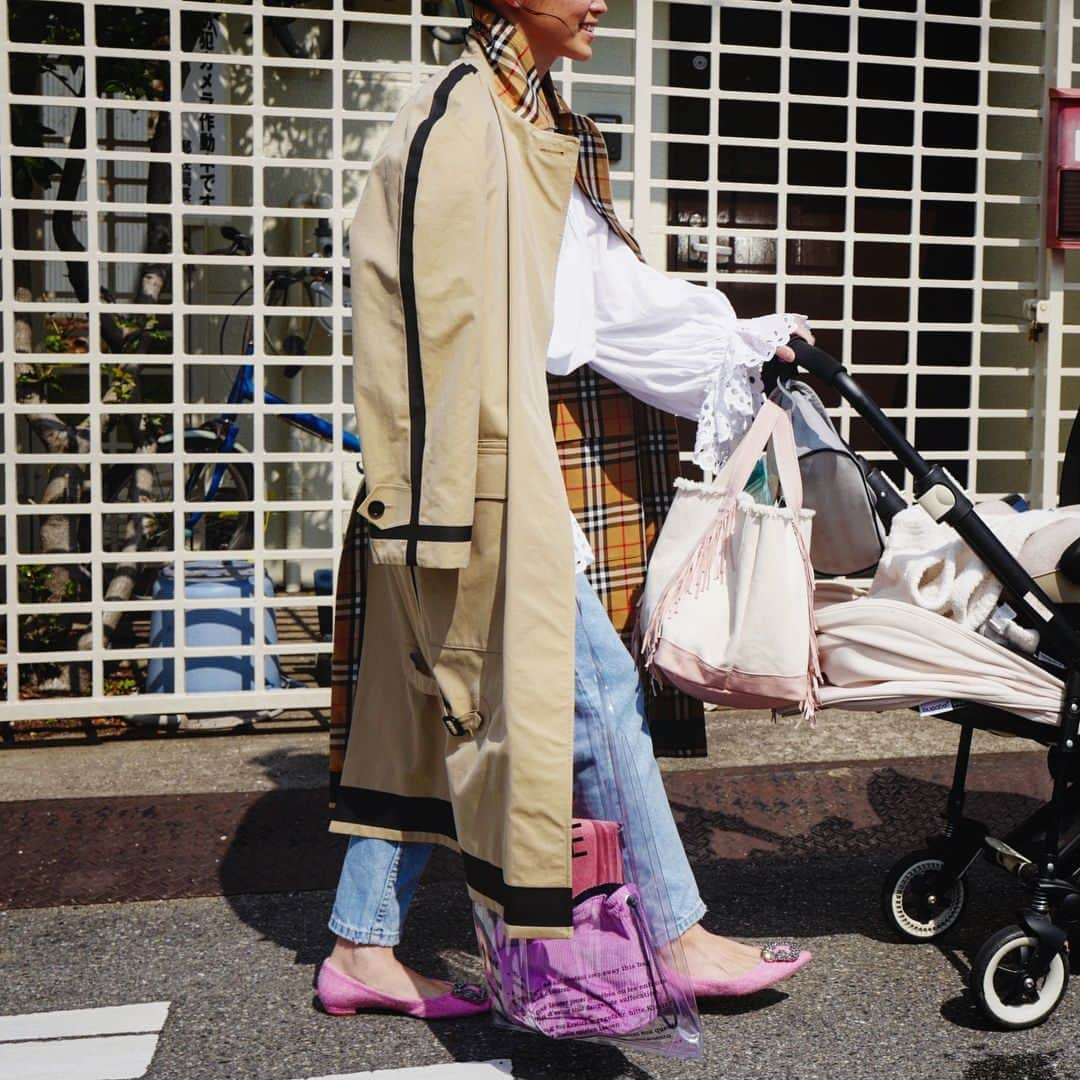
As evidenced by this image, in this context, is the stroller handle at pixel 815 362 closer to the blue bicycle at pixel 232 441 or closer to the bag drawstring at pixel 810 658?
the bag drawstring at pixel 810 658

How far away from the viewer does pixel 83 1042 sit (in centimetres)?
273

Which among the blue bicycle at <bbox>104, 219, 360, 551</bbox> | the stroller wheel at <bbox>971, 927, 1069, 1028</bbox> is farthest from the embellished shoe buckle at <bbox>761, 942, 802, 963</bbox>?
the blue bicycle at <bbox>104, 219, 360, 551</bbox>

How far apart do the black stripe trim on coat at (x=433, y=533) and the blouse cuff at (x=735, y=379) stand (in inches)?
25.1

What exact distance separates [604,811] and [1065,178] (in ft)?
11.7

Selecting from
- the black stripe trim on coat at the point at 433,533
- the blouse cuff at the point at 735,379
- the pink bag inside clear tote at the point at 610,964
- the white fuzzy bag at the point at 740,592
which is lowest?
the pink bag inside clear tote at the point at 610,964

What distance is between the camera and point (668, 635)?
2.67 metres

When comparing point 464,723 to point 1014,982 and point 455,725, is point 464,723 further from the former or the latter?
point 1014,982

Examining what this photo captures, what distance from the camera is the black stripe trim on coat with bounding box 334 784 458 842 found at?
2.72m

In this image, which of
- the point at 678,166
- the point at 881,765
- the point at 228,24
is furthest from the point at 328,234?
the point at 881,765

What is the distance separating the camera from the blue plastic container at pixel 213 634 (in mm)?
4855

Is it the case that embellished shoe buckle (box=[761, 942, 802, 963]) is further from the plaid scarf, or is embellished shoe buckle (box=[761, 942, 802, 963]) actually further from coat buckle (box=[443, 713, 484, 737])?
the plaid scarf

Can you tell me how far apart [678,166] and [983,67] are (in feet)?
6.71

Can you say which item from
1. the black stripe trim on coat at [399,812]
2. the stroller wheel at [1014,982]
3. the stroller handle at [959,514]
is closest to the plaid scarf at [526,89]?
the stroller handle at [959,514]

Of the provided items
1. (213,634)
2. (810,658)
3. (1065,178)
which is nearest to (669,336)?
(810,658)
